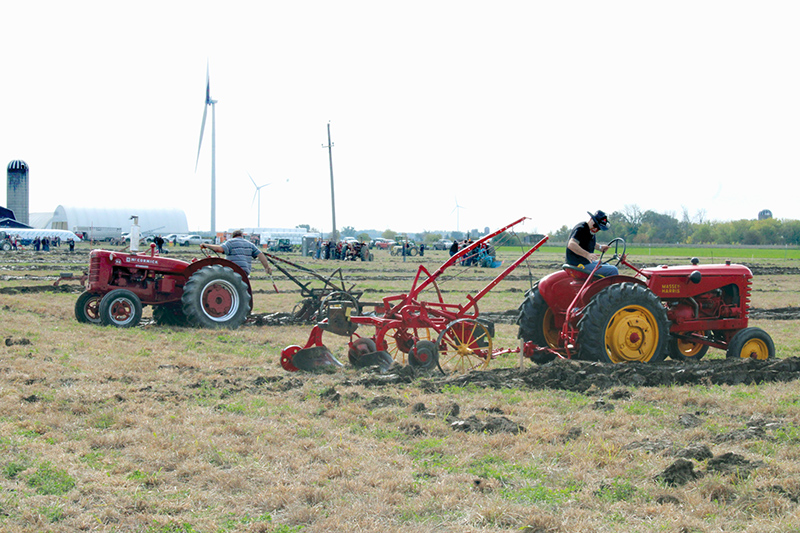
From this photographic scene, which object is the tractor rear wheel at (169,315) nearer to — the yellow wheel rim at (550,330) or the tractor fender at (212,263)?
the tractor fender at (212,263)

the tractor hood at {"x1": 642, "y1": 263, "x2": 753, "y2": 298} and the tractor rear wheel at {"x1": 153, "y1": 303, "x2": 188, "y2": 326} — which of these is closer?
the tractor hood at {"x1": 642, "y1": 263, "x2": 753, "y2": 298}

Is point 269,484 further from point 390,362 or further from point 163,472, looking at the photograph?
point 390,362

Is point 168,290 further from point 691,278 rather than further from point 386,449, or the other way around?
point 691,278

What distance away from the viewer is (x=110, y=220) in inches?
4237

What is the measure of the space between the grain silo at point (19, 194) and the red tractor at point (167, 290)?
87.7 metres

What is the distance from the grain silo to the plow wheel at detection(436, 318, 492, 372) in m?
93.6

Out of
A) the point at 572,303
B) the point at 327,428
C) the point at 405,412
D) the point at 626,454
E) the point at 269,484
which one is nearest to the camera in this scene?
the point at 269,484

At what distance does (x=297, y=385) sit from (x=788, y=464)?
4393mm

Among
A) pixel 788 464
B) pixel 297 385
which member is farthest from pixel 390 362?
pixel 788 464

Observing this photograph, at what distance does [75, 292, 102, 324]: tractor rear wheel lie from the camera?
11.8 metres

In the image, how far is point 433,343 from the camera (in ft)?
26.1

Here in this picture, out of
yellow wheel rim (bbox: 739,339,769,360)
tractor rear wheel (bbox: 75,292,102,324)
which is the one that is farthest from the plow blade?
tractor rear wheel (bbox: 75,292,102,324)

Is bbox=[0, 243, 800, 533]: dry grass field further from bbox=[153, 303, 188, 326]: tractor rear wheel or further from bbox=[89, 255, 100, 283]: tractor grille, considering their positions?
bbox=[153, 303, 188, 326]: tractor rear wheel

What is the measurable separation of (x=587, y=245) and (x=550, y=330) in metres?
1.22
